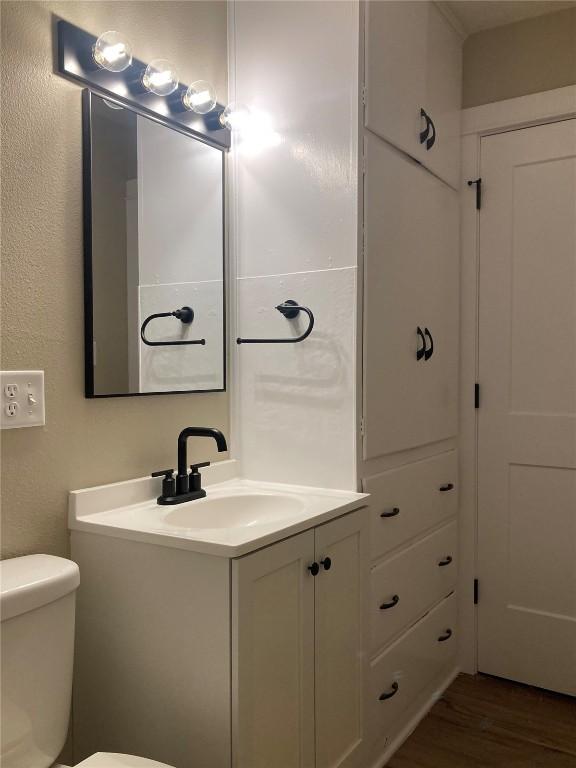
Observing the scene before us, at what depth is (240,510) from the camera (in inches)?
70.1

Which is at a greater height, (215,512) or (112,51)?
(112,51)

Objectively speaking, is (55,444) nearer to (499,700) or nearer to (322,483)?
(322,483)

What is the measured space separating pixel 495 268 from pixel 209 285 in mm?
1138

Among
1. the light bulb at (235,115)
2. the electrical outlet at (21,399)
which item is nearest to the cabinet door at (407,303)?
the light bulb at (235,115)

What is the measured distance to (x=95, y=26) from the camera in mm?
1592

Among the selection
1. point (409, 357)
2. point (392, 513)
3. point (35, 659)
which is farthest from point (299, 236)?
point (35, 659)

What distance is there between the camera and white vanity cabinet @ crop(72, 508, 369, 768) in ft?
4.30

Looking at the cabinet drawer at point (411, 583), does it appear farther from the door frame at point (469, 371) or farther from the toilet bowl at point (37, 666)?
the toilet bowl at point (37, 666)

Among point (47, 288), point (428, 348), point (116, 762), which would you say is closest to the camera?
point (116, 762)

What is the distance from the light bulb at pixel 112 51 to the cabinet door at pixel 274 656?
1.17 metres

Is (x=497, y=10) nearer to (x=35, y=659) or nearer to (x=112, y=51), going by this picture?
(x=112, y=51)

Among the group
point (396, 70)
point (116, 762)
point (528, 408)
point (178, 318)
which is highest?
point (396, 70)

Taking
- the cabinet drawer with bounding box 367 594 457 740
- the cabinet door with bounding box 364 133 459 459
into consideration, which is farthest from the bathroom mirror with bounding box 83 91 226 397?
the cabinet drawer with bounding box 367 594 457 740

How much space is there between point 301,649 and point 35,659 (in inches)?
22.9
